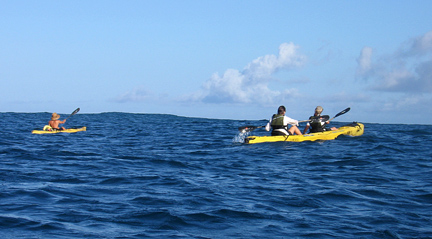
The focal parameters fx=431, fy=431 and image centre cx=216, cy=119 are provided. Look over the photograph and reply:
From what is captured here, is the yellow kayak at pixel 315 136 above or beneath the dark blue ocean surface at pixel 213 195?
above

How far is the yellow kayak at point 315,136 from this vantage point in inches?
622

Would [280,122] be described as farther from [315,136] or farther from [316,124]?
[316,124]

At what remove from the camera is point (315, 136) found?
16969 mm

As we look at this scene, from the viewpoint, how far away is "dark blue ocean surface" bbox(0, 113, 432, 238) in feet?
18.0

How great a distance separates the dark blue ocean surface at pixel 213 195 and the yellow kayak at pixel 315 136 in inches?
94.6

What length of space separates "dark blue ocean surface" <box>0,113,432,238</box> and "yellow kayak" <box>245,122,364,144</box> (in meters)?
2.40

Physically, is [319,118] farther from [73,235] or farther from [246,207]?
[73,235]

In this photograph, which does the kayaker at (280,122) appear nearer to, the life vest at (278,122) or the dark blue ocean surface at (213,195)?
the life vest at (278,122)

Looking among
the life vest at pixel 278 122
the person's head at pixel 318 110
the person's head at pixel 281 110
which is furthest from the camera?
the person's head at pixel 318 110

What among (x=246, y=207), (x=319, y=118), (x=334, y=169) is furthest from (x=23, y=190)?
(x=319, y=118)

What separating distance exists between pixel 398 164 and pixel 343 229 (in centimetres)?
696

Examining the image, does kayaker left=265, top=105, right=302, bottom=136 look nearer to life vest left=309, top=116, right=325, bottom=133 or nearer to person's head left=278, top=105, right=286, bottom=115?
person's head left=278, top=105, right=286, bottom=115

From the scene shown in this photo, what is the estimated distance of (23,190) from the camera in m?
7.52

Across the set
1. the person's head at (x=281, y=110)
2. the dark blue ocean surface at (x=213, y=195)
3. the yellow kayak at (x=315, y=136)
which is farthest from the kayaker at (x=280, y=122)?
the dark blue ocean surface at (x=213, y=195)
